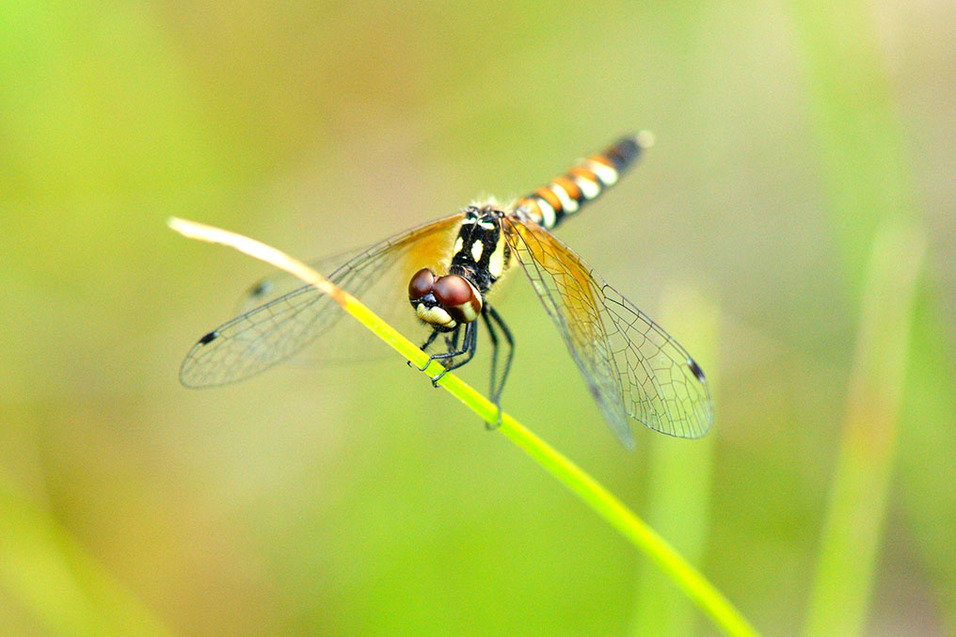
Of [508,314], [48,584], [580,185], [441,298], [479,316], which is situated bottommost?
[48,584]

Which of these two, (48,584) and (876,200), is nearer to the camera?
(48,584)

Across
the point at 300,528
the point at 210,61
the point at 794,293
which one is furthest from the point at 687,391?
the point at 210,61

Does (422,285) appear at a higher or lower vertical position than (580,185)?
lower

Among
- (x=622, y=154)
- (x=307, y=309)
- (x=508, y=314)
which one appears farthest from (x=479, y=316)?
(x=508, y=314)

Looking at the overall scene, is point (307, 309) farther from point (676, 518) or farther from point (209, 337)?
point (676, 518)

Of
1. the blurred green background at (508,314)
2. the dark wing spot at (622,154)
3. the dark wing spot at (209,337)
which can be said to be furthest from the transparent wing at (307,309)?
the dark wing spot at (622,154)

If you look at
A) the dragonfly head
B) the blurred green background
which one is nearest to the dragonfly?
the dragonfly head

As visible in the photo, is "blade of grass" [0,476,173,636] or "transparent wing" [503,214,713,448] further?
"blade of grass" [0,476,173,636]

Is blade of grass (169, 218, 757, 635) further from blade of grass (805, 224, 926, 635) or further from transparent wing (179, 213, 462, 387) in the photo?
transparent wing (179, 213, 462, 387)
